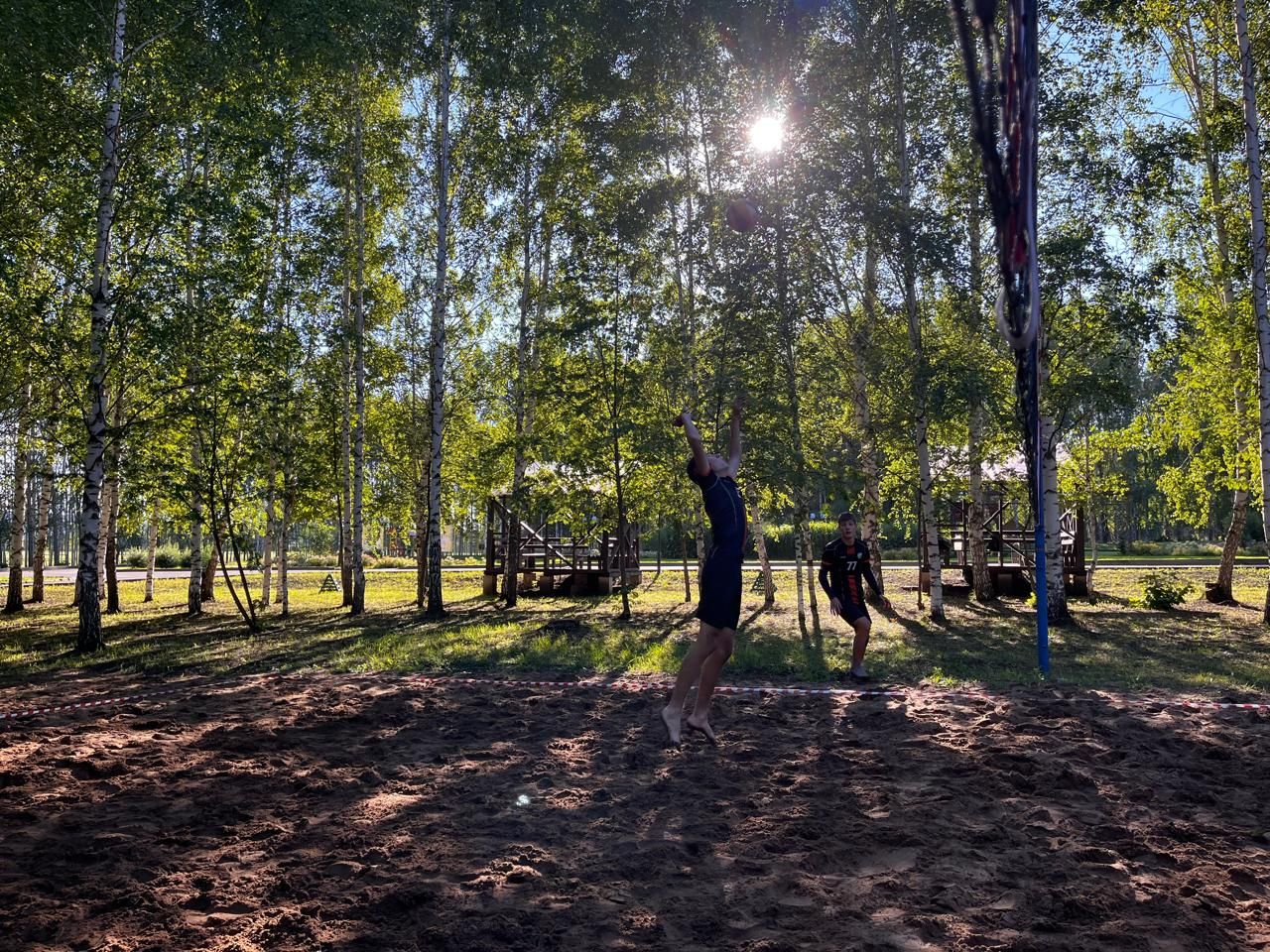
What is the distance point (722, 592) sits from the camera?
5629 millimetres

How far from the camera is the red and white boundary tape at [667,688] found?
278 inches

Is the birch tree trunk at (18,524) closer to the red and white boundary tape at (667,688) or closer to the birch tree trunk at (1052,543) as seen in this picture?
the red and white boundary tape at (667,688)

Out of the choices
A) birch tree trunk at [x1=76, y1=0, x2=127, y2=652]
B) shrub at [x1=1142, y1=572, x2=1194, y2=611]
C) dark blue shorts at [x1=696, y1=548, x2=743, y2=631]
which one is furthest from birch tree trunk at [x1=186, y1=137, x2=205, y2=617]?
shrub at [x1=1142, y1=572, x2=1194, y2=611]

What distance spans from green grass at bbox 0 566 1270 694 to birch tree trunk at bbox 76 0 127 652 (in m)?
0.69

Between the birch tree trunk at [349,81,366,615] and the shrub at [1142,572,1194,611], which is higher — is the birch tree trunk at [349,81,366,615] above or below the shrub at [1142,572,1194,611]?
above

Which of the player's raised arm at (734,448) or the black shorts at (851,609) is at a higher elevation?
the player's raised arm at (734,448)

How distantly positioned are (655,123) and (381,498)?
1111 cm

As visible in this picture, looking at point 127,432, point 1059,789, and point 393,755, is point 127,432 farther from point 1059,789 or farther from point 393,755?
point 1059,789

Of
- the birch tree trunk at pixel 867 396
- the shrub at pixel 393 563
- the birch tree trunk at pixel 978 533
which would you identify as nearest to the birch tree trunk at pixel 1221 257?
the birch tree trunk at pixel 978 533

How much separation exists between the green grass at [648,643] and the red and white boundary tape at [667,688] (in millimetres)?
820

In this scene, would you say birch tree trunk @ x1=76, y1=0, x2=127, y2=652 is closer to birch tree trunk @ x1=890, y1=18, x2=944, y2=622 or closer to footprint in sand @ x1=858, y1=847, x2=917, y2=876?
footprint in sand @ x1=858, y1=847, x2=917, y2=876

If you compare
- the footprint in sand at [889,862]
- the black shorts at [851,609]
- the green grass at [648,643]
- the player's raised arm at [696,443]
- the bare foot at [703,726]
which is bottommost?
the green grass at [648,643]

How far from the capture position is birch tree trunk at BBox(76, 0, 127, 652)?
11688 mm

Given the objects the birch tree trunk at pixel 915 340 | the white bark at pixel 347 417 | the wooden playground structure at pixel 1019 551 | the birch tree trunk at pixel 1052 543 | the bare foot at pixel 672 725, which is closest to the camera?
the bare foot at pixel 672 725
